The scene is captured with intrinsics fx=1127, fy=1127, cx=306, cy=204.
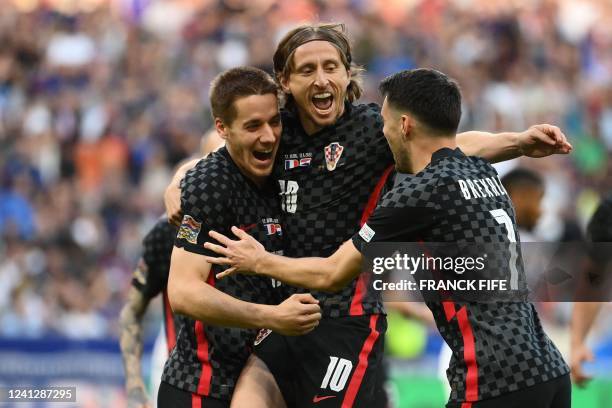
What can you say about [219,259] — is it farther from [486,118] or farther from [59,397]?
[486,118]

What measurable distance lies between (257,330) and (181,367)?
1.41 feet

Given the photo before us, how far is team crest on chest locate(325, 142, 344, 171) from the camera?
227 inches

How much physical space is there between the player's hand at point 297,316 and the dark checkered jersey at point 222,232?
50 centimetres

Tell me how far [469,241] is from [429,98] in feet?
2.29

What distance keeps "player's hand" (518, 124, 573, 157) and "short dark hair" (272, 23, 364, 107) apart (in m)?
0.95

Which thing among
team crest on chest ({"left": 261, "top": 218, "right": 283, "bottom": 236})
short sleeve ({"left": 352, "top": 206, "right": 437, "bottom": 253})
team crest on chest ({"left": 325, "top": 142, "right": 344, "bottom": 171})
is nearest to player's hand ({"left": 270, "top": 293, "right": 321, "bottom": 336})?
short sleeve ({"left": 352, "top": 206, "right": 437, "bottom": 253})

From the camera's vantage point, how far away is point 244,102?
18.6 ft

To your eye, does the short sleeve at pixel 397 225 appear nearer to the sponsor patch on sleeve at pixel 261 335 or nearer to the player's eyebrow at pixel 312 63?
the sponsor patch on sleeve at pixel 261 335

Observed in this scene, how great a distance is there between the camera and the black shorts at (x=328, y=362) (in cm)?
560

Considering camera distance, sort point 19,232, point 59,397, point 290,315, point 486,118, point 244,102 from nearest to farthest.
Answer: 1. point 290,315
2. point 244,102
3. point 59,397
4. point 19,232
5. point 486,118

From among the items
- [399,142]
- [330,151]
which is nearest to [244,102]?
[330,151]

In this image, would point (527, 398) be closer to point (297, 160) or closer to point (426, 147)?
point (426, 147)

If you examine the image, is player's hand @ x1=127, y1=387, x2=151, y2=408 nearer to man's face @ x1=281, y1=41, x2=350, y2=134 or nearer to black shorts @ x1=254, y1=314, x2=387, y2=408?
black shorts @ x1=254, y1=314, x2=387, y2=408

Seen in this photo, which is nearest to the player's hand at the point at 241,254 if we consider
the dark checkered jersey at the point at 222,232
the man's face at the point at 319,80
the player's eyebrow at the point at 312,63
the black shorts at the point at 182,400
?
the dark checkered jersey at the point at 222,232
